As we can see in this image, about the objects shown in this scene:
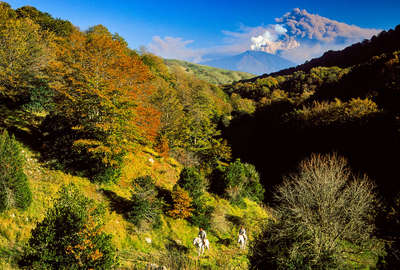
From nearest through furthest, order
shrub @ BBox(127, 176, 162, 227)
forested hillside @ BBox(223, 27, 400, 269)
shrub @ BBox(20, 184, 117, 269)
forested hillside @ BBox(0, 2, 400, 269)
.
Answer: shrub @ BBox(20, 184, 117, 269) → forested hillside @ BBox(0, 2, 400, 269) → shrub @ BBox(127, 176, 162, 227) → forested hillside @ BBox(223, 27, 400, 269)

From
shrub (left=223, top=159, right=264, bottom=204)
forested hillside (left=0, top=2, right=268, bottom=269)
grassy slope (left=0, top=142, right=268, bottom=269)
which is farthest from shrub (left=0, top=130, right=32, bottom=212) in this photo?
shrub (left=223, top=159, right=264, bottom=204)

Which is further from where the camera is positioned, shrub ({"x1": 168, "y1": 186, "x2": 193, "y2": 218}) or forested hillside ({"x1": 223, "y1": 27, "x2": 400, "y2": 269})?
forested hillside ({"x1": 223, "y1": 27, "x2": 400, "y2": 269})

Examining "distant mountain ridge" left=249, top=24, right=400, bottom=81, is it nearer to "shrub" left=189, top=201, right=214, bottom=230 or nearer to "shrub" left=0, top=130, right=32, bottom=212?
"shrub" left=189, top=201, right=214, bottom=230

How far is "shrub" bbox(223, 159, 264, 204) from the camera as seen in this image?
945 inches

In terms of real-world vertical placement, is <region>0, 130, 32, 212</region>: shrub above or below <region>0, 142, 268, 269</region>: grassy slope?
above

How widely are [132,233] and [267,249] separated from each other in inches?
345

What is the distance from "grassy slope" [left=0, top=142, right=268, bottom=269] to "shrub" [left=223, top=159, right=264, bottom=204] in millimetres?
3482

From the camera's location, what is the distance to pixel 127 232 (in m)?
13.3

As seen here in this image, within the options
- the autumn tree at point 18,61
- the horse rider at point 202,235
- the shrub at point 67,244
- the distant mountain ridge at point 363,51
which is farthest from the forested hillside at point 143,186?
the distant mountain ridge at point 363,51

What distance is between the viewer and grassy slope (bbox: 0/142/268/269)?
920cm

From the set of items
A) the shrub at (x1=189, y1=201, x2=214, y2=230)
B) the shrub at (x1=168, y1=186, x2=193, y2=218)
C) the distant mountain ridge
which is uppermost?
the distant mountain ridge

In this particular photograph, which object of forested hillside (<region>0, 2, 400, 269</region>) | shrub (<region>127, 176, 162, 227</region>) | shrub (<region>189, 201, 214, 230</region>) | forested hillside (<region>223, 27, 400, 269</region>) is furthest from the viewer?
forested hillside (<region>223, 27, 400, 269</region>)

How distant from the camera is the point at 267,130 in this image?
172 ft

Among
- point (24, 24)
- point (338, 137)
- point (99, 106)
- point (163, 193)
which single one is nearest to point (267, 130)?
point (338, 137)
